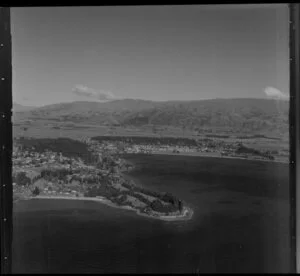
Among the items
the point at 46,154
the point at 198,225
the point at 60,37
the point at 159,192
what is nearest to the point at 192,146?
the point at 159,192

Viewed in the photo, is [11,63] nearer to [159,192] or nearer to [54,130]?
[54,130]

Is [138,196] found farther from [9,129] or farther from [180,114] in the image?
[9,129]

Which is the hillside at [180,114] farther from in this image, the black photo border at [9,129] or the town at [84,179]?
the town at [84,179]

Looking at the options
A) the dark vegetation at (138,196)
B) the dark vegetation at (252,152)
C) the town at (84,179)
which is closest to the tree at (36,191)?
the town at (84,179)

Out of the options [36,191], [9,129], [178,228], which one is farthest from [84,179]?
[178,228]

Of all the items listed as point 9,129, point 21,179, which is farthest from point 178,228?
point 9,129

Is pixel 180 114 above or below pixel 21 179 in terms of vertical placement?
above

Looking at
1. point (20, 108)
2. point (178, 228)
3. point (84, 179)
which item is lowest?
point (178, 228)

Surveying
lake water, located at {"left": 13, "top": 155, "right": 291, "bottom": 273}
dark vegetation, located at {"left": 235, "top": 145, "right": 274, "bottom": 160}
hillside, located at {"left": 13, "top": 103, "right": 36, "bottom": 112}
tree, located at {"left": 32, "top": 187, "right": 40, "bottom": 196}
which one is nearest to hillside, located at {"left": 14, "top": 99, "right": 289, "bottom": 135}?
hillside, located at {"left": 13, "top": 103, "right": 36, "bottom": 112}
